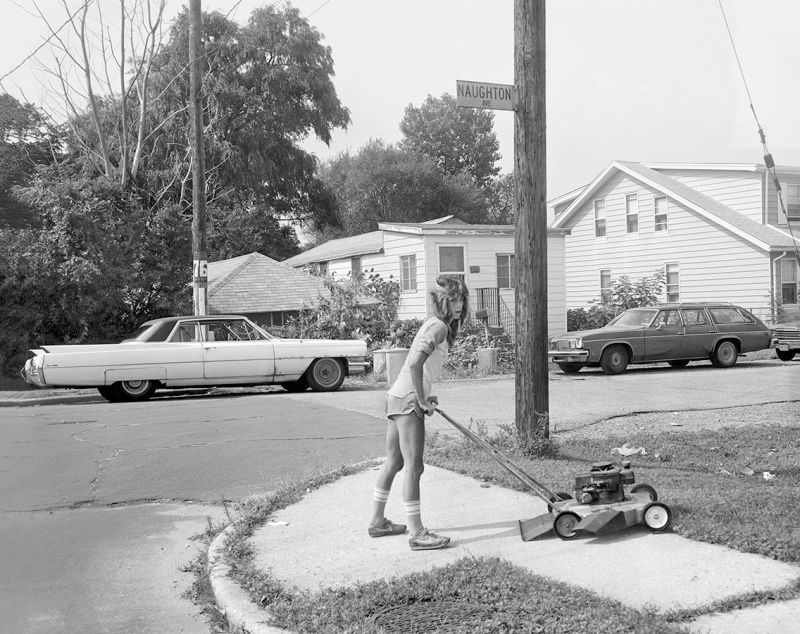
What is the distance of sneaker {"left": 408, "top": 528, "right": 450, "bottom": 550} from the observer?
5.52 m

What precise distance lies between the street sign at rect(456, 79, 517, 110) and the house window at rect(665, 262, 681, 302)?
23.4 metres

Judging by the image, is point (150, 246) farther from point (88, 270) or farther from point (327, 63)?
point (327, 63)

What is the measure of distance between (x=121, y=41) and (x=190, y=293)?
7.21 meters

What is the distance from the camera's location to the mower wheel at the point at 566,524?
18.2 ft

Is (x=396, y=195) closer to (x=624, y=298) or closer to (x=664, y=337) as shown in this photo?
(x=624, y=298)

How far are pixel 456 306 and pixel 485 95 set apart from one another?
338 cm

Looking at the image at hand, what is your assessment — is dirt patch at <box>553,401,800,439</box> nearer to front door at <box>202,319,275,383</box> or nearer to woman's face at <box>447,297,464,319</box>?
woman's face at <box>447,297,464,319</box>

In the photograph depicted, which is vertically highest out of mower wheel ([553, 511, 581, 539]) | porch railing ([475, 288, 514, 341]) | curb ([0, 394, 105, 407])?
porch railing ([475, 288, 514, 341])


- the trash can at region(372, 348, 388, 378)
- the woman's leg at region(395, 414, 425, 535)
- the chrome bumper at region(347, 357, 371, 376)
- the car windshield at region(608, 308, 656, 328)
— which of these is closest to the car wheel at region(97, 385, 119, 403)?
the chrome bumper at region(347, 357, 371, 376)

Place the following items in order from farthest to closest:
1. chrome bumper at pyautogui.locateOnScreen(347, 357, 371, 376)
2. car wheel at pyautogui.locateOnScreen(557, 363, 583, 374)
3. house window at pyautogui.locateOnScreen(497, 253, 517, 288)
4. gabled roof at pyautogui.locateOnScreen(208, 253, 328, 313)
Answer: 1. house window at pyautogui.locateOnScreen(497, 253, 517, 288)
2. gabled roof at pyautogui.locateOnScreen(208, 253, 328, 313)
3. car wheel at pyautogui.locateOnScreen(557, 363, 583, 374)
4. chrome bumper at pyautogui.locateOnScreen(347, 357, 371, 376)

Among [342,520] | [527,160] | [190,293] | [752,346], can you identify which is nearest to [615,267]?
[752,346]

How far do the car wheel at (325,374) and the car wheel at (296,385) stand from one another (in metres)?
0.15

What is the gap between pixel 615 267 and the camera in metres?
32.2

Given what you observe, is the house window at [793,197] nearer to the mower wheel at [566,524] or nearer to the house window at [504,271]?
the house window at [504,271]
